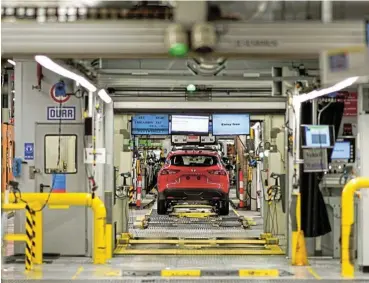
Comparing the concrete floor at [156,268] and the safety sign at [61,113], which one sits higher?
the safety sign at [61,113]

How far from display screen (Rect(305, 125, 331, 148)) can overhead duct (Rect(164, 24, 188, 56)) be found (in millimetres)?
4670

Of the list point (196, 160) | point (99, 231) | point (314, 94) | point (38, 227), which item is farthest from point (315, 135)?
point (196, 160)

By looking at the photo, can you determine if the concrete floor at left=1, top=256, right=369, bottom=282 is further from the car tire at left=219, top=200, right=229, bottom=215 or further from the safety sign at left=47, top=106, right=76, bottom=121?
the car tire at left=219, top=200, right=229, bottom=215

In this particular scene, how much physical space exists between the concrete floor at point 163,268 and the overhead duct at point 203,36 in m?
4.08

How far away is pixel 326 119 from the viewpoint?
976 centimetres

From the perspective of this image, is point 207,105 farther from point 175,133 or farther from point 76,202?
point 76,202

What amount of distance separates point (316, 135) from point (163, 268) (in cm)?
277

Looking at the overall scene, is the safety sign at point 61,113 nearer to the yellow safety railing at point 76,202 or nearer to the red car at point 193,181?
the yellow safety railing at point 76,202

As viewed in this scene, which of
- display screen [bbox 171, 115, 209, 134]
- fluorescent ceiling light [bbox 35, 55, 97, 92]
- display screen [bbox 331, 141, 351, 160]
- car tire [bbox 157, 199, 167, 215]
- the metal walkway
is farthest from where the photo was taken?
car tire [bbox 157, 199, 167, 215]

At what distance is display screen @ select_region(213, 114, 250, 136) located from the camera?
12.4 m

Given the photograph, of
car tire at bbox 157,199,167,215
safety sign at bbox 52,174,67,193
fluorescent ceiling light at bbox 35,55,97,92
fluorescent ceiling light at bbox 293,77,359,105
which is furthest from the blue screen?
car tire at bbox 157,199,167,215

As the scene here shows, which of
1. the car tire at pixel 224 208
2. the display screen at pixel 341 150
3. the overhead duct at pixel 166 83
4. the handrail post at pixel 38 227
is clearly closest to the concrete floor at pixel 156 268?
the handrail post at pixel 38 227

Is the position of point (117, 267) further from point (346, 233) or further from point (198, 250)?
point (346, 233)

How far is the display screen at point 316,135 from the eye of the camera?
935cm
